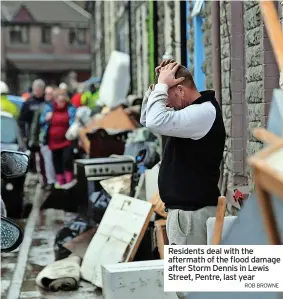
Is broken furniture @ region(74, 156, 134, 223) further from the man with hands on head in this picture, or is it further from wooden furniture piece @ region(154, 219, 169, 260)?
the man with hands on head

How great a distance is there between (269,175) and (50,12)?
38604 mm

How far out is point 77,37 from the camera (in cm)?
5072

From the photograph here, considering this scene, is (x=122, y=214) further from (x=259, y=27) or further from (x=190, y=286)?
(x=190, y=286)

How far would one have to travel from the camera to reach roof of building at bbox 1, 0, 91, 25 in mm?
34406

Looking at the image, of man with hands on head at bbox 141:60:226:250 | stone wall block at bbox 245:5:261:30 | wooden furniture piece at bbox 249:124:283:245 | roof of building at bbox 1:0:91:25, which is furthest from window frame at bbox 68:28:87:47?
wooden furniture piece at bbox 249:124:283:245

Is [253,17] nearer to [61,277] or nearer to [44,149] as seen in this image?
[61,277]

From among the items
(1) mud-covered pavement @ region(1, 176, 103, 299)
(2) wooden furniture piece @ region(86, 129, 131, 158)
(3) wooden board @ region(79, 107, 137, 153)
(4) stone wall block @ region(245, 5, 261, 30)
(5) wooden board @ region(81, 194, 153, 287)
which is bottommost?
(1) mud-covered pavement @ region(1, 176, 103, 299)

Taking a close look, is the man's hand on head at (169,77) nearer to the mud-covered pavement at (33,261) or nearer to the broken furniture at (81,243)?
the mud-covered pavement at (33,261)

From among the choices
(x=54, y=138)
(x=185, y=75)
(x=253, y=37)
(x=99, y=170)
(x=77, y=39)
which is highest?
(x=77, y=39)

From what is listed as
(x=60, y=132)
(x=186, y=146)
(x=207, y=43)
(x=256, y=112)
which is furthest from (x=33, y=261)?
(x=60, y=132)

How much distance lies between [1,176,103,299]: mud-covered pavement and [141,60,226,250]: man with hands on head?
2109 mm

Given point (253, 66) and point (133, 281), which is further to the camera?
point (253, 66)

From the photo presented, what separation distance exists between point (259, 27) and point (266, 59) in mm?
304

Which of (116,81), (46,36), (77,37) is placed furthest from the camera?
(77,37)
